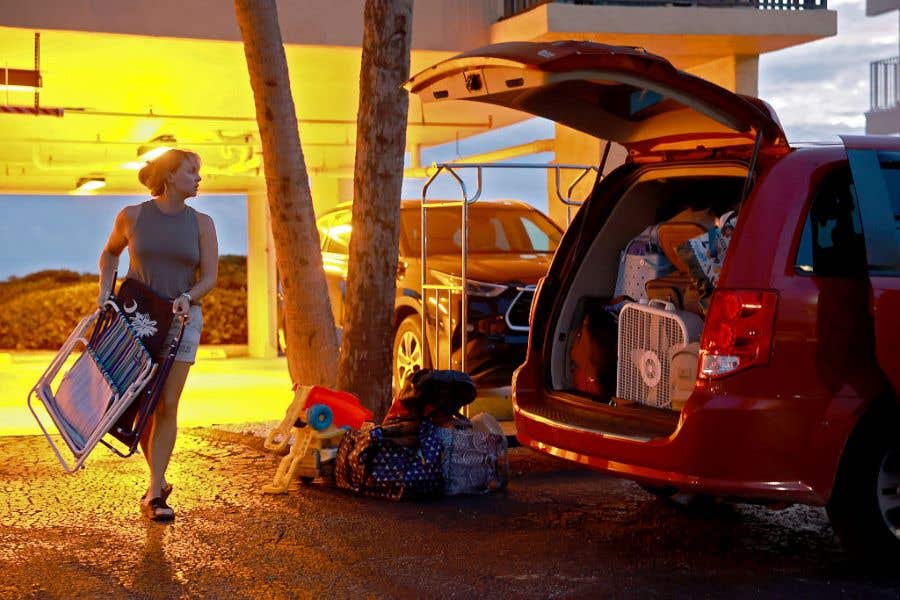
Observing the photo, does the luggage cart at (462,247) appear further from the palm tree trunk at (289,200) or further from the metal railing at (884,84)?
the metal railing at (884,84)

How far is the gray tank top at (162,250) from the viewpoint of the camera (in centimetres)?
715

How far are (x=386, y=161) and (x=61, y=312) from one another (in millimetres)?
16332

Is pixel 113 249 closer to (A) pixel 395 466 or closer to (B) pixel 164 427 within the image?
(B) pixel 164 427

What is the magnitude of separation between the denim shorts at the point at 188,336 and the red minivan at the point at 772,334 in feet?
6.06

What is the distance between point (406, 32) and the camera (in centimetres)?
914

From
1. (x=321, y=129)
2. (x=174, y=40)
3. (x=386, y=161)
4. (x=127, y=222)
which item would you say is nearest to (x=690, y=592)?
(x=127, y=222)

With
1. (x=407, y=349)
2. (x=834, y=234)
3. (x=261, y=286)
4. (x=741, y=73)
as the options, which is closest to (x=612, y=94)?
(x=834, y=234)

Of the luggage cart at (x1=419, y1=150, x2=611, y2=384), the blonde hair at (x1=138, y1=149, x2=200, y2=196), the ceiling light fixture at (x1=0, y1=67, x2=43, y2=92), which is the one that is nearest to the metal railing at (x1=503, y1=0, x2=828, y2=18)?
the luggage cart at (x1=419, y1=150, x2=611, y2=384)

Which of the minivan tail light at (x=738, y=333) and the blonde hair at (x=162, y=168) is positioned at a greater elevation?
the blonde hair at (x=162, y=168)

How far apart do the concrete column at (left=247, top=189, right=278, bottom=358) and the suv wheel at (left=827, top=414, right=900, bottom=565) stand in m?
16.9

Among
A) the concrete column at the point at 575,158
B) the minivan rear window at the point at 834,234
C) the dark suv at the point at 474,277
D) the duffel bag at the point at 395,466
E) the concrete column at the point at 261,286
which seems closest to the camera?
the minivan rear window at the point at 834,234

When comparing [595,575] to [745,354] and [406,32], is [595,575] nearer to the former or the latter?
[745,354]

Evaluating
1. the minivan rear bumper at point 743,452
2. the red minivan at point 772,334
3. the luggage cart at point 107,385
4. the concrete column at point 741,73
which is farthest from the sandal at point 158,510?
the concrete column at point 741,73

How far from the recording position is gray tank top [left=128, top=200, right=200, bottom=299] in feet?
23.5
